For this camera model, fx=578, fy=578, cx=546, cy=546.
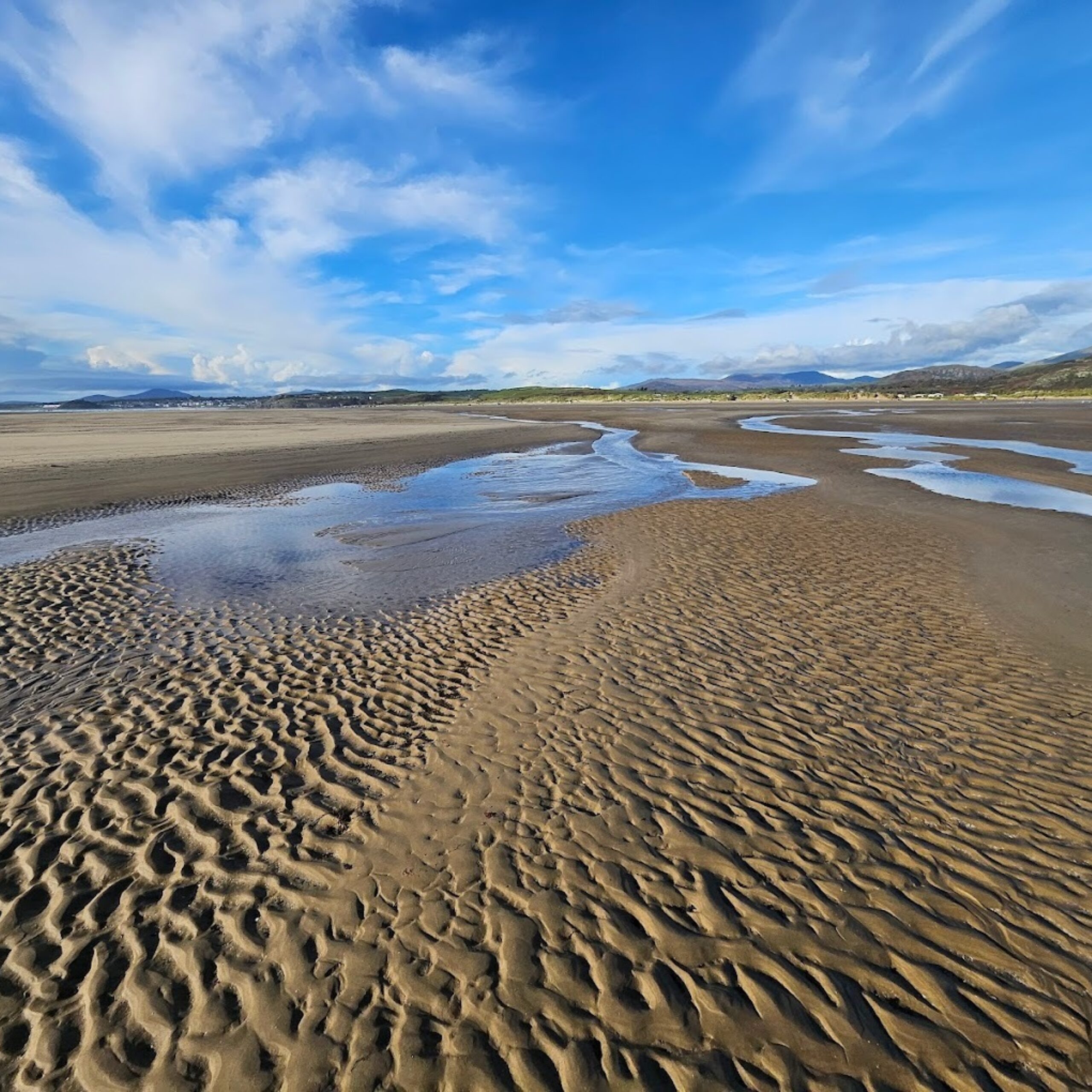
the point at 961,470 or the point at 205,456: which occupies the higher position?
the point at 205,456

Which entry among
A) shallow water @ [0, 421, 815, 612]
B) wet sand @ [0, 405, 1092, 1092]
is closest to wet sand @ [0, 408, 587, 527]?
shallow water @ [0, 421, 815, 612]

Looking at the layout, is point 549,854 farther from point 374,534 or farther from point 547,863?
point 374,534

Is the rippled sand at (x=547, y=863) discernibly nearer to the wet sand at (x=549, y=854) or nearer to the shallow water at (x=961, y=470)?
the wet sand at (x=549, y=854)

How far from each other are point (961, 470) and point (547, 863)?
30126 millimetres

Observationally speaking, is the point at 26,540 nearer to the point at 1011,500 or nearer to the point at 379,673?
the point at 379,673

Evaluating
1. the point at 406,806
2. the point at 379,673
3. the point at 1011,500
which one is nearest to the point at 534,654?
the point at 379,673

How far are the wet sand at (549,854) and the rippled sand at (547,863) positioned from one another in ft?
0.08

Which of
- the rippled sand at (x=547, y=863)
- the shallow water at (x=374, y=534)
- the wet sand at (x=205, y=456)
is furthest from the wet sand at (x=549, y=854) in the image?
the wet sand at (x=205, y=456)

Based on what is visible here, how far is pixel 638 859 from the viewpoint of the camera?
503 cm

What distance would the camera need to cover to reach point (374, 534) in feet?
56.5

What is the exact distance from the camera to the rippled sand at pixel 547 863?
362 centimetres

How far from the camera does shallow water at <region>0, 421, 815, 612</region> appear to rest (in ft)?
41.4

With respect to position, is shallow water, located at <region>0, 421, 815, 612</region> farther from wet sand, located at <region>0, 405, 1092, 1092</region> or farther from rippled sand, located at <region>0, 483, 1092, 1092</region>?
rippled sand, located at <region>0, 483, 1092, 1092</region>

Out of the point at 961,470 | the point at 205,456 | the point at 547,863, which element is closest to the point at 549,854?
the point at 547,863
